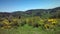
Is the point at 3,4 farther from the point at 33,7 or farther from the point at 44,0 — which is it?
the point at 44,0

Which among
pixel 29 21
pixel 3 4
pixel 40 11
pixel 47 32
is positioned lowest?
pixel 47 32

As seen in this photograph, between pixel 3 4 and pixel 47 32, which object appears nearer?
pixel 47 32

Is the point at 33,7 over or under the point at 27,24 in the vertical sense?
over

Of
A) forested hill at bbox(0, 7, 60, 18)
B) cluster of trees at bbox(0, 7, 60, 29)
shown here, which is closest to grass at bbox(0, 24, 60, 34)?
cluster of trees at bbox(0, 7, 60, 29)

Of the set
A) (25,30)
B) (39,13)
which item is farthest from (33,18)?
(25,30)

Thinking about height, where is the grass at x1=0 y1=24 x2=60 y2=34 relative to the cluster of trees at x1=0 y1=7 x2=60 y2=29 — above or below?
below

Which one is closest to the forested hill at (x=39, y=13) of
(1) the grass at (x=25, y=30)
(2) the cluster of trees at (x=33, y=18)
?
(2) the cluster of trees at (x=33, y=18)

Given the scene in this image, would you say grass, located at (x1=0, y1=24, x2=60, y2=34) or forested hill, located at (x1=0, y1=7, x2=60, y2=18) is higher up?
forested hill, located at (x1=0, y1=7, x2=60, y2=18)

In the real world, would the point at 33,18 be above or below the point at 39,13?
below

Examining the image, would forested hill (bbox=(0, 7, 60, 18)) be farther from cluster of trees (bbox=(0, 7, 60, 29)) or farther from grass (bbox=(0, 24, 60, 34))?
grass (bbox=(0, 24, 60, 34))

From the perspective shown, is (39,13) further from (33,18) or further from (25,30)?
(25,30)

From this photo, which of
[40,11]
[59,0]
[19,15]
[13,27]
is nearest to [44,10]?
[40,11]
